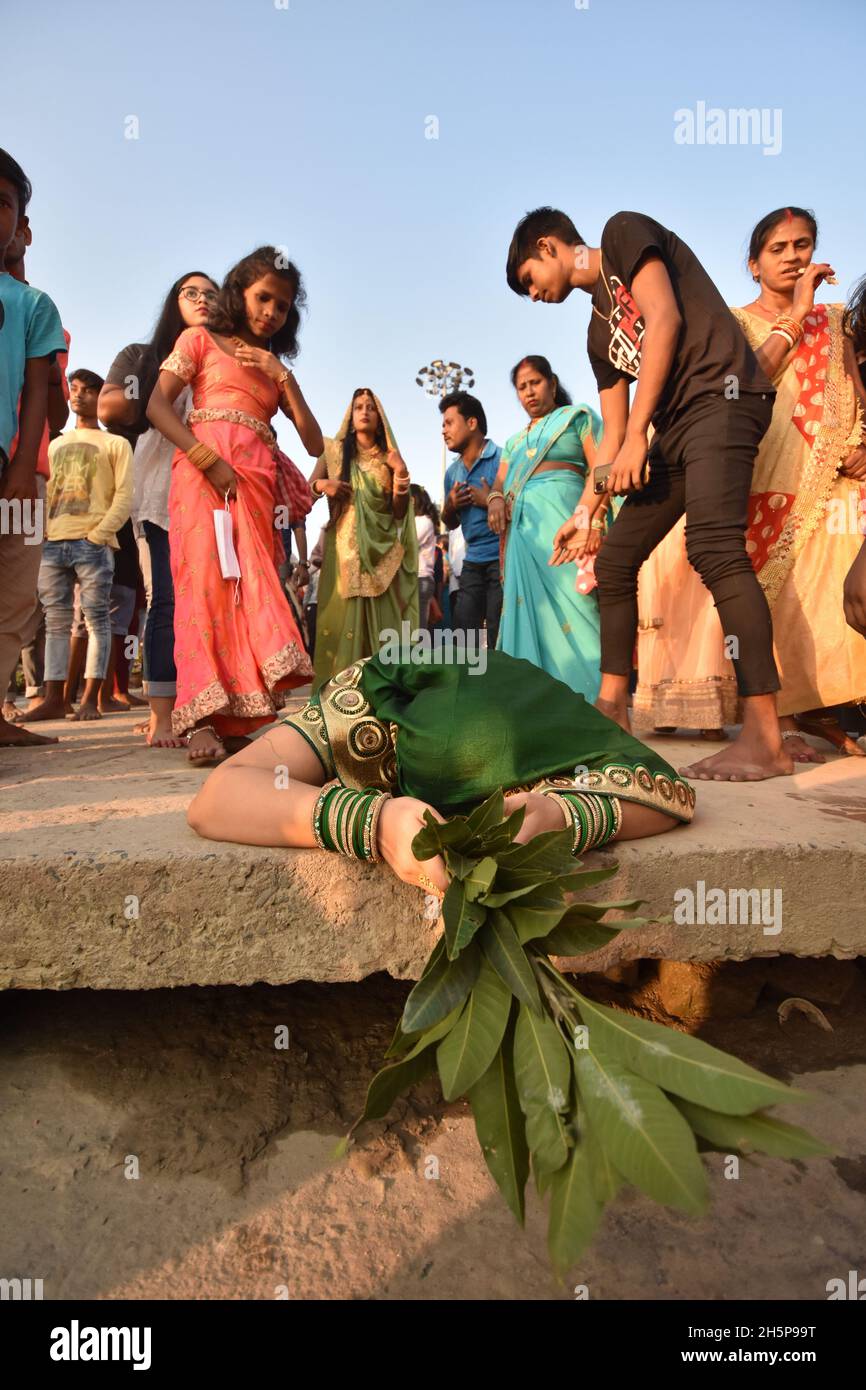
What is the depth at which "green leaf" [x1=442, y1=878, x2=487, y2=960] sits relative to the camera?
109 cm

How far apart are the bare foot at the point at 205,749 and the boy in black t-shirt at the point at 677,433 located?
122 cm

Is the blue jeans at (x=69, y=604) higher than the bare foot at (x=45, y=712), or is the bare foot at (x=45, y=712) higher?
the blue jeans at (x=69, y=604)

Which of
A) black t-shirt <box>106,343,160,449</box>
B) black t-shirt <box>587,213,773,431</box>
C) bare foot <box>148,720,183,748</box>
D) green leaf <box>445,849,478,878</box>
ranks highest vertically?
black t-shirt <box>106,343,160,449</box>

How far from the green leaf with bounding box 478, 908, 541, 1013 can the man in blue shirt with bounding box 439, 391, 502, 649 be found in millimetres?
3793

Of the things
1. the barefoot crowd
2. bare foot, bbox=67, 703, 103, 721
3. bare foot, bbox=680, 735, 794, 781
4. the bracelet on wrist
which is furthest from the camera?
bare foot, bbox=67, 703, 103, 721

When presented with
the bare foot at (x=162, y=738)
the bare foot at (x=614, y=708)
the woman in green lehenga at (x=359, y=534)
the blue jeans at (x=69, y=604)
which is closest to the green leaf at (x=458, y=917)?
the bare foot at (x=614, y=708)

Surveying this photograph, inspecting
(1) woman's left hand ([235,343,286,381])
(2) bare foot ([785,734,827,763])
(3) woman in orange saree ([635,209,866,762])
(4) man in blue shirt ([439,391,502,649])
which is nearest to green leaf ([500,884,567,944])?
(2) bare foot ([785,734,827,763])

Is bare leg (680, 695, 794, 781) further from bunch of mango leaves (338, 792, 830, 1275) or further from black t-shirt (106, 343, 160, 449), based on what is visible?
black t-shirt (106, 343, 160, 449)

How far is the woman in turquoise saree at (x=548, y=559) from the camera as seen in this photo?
345 cm

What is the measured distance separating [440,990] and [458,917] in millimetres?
100

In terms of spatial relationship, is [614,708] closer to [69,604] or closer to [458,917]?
[458,917]

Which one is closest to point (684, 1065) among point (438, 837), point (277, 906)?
point (438, 837)

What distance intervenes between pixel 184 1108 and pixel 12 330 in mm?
2212

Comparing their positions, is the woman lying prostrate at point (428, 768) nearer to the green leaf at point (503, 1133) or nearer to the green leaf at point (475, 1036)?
the green leaf at point (475, 1036)
